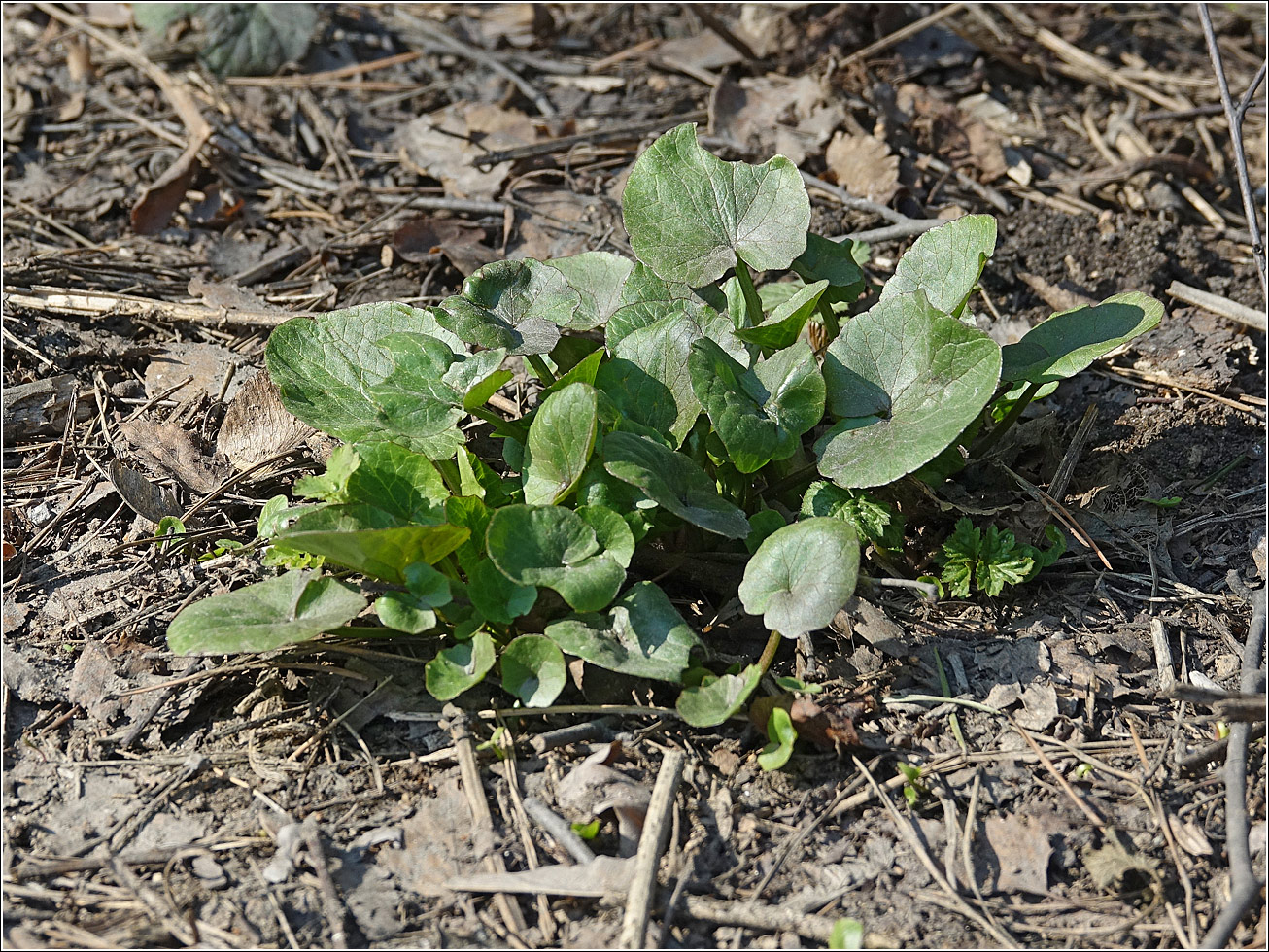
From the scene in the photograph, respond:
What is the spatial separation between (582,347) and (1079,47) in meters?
2.59

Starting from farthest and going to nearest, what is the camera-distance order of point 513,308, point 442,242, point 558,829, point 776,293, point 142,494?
point 442,242 → point 776,293 → point 142,494 → point 513,308 → point 558,829

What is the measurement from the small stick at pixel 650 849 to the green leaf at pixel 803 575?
0.95 feet

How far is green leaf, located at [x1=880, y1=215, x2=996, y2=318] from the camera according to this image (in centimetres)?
208

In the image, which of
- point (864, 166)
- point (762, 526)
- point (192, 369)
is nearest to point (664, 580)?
point (762, 526)

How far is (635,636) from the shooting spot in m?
1.77

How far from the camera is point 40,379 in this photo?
246 centimetres

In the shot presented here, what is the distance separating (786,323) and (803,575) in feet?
1.69

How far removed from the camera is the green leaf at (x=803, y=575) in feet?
5.62

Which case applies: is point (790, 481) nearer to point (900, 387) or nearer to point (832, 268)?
point (900, 387)

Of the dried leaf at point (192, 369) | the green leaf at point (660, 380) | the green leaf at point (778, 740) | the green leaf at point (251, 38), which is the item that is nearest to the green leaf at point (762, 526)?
the green leaf at point (660, 380)

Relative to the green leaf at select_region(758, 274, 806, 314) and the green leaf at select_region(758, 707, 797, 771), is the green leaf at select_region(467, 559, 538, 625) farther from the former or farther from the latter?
the green leaf at select_region(758, 274, 806, 314)

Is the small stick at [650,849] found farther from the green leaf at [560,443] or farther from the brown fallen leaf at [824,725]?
the green leaf at [560,443]

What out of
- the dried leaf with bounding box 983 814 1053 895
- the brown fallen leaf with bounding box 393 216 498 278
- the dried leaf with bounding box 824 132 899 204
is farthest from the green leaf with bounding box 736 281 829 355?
the dried leaf with bounding box 824 132 899 204

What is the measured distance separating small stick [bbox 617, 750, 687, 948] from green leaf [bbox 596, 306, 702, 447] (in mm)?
631
